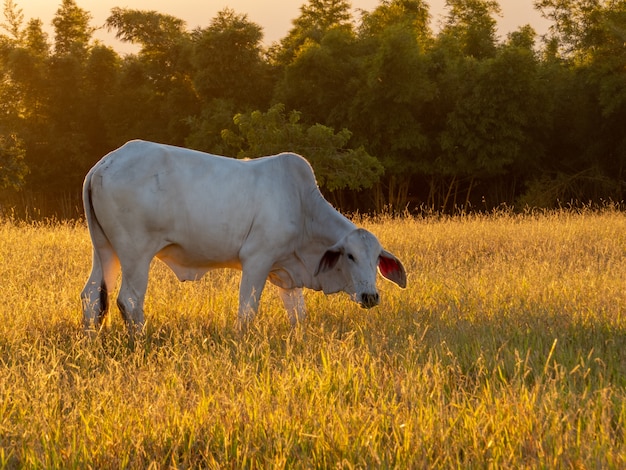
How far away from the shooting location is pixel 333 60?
30188mm

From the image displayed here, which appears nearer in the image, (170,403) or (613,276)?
(170,403)

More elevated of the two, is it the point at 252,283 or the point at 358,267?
the point at 358,267

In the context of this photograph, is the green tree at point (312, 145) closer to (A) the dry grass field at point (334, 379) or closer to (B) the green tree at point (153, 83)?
(B) the green tree at point (153, 83)

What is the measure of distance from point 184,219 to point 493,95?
23801mm

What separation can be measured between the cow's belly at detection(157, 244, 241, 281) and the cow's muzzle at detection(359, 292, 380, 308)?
3.85ft

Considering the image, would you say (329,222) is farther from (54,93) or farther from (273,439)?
(54,93)

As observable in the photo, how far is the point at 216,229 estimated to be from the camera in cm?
672

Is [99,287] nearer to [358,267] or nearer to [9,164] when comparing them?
[358,267]

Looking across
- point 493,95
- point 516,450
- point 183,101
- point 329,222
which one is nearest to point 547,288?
point 329,222

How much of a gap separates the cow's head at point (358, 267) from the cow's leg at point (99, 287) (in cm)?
166

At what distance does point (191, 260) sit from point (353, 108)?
2317cm

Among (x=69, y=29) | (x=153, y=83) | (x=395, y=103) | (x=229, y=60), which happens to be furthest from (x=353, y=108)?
(x=69, y=29)

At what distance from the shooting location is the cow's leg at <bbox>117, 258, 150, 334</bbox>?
6582mm

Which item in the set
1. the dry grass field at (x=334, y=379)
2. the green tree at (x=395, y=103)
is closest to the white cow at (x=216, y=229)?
the dry grass field at (x=334, y=379)
